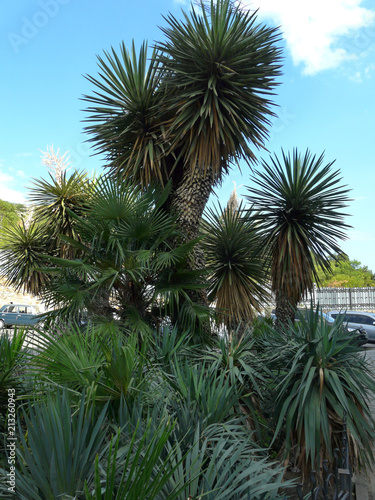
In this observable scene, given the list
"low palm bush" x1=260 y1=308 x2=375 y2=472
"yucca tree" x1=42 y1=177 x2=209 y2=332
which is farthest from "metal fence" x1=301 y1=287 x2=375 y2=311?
"low palm bush" x1=260 y1=308 x2=375 y2=472

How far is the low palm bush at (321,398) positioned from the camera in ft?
13.2

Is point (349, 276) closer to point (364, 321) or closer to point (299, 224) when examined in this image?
point (364, 321)

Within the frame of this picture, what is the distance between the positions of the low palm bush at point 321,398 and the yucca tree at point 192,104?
12.6 ft

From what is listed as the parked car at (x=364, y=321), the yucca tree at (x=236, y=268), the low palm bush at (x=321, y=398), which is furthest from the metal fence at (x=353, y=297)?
the low palm bush at (x=321, y=398)

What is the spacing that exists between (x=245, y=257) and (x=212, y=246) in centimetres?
75

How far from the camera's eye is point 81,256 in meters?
8.30

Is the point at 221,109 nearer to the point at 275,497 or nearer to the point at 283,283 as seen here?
the point at 283,283

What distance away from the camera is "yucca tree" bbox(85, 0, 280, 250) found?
787 cm

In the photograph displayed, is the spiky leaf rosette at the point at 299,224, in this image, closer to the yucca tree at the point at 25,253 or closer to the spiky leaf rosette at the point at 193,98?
the spiky leaf rosette at the point at 193,98

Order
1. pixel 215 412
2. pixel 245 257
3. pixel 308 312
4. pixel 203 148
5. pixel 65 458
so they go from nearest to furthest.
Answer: pixel 65 458
pixel 215 412
pixel 308 312
pixel 203 148
pixel 245 257

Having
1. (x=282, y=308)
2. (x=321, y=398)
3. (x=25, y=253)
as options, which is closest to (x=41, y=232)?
(x=25, y=253)

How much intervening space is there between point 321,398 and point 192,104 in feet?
18.8

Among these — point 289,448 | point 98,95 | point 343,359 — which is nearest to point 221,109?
point 98,95

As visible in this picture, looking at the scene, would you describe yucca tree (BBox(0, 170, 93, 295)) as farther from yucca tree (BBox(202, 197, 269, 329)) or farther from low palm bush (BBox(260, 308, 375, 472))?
low palm bush (BBox(260, 308, 375, 472))
